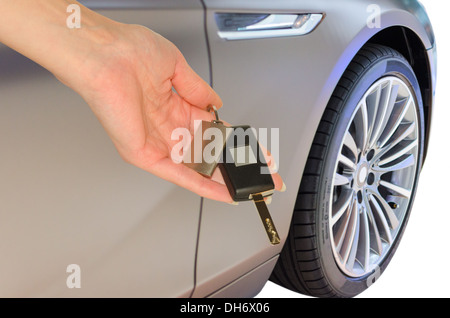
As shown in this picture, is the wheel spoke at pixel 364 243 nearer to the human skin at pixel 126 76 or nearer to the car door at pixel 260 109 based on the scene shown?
the car door at pixel 260 109

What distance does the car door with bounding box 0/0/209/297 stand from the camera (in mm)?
907

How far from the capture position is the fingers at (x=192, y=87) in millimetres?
1086

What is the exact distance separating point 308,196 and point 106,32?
2.96ft

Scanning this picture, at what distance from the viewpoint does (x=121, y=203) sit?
1.08m

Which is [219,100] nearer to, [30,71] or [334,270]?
[30,71]

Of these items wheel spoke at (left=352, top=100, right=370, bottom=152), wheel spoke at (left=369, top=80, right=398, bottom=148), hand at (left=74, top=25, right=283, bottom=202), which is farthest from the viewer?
wheel spoke at (left=369, top=80, right=398, bottom=148)

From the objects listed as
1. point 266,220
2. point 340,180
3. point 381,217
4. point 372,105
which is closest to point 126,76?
point 266,220

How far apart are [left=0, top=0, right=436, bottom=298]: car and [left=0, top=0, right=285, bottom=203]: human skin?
3 centimetres

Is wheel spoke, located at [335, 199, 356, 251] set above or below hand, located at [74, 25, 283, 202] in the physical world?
below

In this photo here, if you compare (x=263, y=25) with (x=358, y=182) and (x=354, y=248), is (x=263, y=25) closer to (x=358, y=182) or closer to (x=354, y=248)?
(x=358, y=182)

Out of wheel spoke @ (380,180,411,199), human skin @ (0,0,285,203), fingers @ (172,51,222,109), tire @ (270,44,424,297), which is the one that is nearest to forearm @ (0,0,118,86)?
human skin @ (0,0,285,203)

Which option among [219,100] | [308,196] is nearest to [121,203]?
[219,100]

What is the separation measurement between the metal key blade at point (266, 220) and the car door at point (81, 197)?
21 centimetres

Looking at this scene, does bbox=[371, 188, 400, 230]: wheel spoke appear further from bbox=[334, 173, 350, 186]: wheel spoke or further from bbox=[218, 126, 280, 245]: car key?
bbox=[218, 126, 280, 245]: car key
